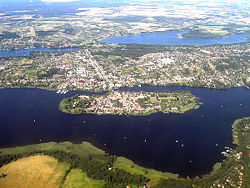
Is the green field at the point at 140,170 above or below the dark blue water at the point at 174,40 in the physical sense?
below

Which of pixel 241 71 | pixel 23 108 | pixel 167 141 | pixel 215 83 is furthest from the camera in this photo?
pixel 241 71

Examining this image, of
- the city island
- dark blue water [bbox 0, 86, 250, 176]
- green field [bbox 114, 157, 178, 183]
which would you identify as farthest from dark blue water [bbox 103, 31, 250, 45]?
green field [bbox 114, 157, 178, 183]

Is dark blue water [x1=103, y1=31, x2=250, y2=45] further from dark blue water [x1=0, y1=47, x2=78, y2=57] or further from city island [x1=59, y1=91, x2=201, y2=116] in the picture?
city island [x1=59, y1=91, x2=201, y2=116]

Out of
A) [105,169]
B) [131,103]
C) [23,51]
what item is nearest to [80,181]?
[105,169]

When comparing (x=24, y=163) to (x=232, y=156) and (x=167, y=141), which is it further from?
(x=232, y=156)

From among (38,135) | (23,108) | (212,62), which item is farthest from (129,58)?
(38,135)

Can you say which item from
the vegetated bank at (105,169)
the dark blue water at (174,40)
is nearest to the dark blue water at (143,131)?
the vegetated bank at (105,169)

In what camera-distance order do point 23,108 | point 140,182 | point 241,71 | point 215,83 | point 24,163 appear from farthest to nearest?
point 241,71
point 215,83
point 23,108
point 24,163
point 140,182

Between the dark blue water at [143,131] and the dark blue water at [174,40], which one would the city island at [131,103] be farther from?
the dark blue water at [174,40]
